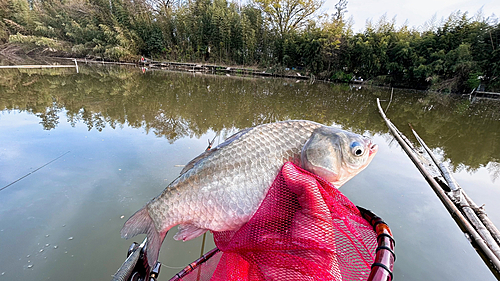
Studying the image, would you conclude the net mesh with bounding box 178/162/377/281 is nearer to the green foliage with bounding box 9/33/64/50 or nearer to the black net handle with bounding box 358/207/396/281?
the black net handle with bounding box 358/207/396/281

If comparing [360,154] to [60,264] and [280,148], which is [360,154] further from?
[60,264]

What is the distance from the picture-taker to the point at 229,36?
91.5 ft

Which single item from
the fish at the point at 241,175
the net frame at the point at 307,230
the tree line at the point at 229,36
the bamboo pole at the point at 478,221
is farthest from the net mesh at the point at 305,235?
the tree line at the point at 229,36

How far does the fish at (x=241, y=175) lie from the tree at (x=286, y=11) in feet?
97.3

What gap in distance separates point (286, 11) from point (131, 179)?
3138 cm

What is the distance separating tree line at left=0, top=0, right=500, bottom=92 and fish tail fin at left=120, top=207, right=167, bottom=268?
82.5 feet

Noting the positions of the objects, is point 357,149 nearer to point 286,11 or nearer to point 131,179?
point 131,179

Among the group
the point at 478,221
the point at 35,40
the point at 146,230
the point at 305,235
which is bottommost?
the point at 478,221

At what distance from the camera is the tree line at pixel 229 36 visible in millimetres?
22125

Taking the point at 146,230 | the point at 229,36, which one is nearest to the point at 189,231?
the point at 146,230

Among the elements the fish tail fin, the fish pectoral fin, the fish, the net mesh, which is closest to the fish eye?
the fish

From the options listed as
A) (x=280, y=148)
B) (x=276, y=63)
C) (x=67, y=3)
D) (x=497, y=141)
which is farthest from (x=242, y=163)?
(x=67, y=3)

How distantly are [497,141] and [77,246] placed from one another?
11.1 metres

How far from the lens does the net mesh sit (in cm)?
101
